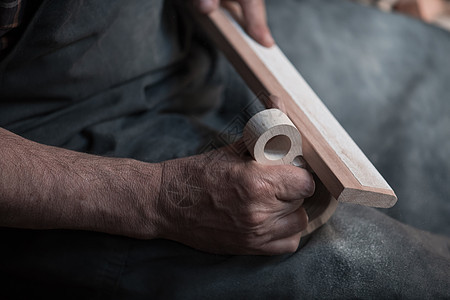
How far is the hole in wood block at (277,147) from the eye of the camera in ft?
2.14

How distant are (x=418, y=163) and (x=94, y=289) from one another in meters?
0.78

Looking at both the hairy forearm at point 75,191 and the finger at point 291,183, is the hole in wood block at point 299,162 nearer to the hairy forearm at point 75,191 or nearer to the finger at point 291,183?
the finger at point 291,183

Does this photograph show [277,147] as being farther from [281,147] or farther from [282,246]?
[282,246]

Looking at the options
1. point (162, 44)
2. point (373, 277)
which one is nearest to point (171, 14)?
point (162, 44)

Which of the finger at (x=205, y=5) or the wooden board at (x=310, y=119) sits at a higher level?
the finger at (x=205, y=5)

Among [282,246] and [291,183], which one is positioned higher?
[291,183]

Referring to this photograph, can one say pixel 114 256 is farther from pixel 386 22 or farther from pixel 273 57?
pixel 386 22

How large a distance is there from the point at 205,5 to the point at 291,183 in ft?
1.69

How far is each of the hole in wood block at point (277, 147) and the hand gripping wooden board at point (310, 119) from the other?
45mm

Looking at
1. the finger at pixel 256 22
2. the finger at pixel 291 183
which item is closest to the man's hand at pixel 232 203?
the finger at pixel 291 183

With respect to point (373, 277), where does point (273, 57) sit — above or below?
above

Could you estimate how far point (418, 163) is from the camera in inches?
42.2

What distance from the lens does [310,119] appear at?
74 centimetres

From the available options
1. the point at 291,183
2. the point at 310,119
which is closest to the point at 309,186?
the point at 291,183
